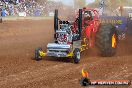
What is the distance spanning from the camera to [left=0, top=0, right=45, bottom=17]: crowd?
106ft

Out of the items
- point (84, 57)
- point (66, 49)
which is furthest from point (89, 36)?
point (66, 49)

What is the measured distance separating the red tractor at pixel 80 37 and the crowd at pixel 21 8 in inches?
832

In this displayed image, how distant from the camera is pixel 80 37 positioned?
1004cm

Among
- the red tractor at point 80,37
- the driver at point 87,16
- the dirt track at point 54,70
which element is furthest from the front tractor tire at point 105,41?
the driver at point 87,16

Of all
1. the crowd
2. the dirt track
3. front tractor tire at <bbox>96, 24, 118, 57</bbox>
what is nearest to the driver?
front tractor tire at <bbox>96, 24, 118, 57</bbox>

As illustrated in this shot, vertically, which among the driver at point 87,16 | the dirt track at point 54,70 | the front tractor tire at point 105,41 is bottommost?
the dirt track at point 54,70

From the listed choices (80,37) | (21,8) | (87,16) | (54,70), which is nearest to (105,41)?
(87,16)

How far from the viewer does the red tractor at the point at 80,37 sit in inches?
378

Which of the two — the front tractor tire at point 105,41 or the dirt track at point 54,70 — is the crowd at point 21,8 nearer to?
the front tractor tire at point 105,41

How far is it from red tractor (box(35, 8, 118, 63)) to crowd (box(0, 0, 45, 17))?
21136 millimetres

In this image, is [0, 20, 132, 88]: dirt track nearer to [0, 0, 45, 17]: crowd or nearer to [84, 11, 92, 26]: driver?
[84, 11, 92, 26]: driver

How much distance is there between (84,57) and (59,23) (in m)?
1.41

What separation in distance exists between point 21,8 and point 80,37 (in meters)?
26.4

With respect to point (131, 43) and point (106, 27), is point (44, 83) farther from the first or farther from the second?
point (131, 43)
